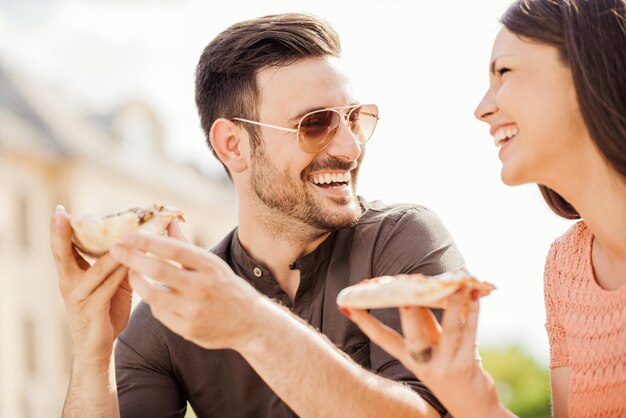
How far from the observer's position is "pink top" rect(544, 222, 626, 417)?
320 cm

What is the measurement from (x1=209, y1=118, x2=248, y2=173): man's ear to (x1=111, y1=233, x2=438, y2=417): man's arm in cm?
174

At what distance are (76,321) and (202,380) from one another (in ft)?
2.78

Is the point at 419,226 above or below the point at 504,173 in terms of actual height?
below

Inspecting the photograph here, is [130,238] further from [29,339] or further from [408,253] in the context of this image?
[29,339]

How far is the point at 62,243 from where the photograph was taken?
339cm

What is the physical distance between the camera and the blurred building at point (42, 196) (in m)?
28.0

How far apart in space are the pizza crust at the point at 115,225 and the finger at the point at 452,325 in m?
1.06

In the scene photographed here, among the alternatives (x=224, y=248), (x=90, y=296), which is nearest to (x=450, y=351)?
(x=90, y=296)

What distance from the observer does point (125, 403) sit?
4.34 m

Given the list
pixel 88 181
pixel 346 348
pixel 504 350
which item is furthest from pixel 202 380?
pixel 88 181

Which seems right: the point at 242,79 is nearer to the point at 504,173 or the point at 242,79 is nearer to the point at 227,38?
the point at 227,38

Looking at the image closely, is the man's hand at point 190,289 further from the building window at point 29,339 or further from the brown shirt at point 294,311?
the building window at point 29,339

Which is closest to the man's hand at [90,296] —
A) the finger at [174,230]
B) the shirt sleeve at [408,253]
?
the finger at [174,230]

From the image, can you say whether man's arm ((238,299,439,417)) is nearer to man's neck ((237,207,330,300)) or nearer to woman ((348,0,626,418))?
woman ((348,0,626,418))
